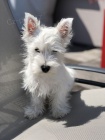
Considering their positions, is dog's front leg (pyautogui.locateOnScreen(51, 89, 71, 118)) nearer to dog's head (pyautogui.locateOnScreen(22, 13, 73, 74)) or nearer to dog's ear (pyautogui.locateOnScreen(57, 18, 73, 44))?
dog's head (pyautogui.locateOnScreen(22, 13, 73, 74))

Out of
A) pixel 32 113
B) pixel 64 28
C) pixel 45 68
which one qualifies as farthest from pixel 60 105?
pixel 64 28

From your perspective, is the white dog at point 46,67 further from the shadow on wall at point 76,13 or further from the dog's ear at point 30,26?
the shadow on wall at point 76,13

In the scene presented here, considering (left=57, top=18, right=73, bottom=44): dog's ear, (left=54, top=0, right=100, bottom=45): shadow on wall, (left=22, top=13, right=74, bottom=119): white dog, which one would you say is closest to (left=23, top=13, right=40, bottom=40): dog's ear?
(left=22, top=13, right=74, bottom=119): white dog

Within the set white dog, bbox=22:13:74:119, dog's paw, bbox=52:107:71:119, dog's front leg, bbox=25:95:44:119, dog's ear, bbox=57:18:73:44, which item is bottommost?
dog's paw, bbox=52:107:71:119

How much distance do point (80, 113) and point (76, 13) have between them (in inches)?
174

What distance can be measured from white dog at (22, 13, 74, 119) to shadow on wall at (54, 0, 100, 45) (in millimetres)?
4050

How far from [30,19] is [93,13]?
171 inches

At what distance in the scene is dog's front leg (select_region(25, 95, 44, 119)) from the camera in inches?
94.0

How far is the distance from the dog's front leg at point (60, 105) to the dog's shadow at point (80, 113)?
33 millimetres

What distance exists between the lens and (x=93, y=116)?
2293 millimetres

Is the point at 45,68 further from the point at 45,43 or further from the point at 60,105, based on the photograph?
the point at 60,105

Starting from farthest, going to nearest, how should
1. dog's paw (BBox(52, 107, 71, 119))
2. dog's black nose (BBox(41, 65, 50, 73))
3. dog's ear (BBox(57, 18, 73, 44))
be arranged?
dog's paw (BBox(52, 107, 71, 119))
dog's ear (BBox(57, 18, 73, 44))
dog's black nose (BBox(41, 65, 50, 73))

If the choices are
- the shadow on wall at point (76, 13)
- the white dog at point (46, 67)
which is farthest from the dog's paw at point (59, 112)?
the shadow on wall at point (76, 13)

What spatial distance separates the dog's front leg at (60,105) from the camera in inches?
92.9
